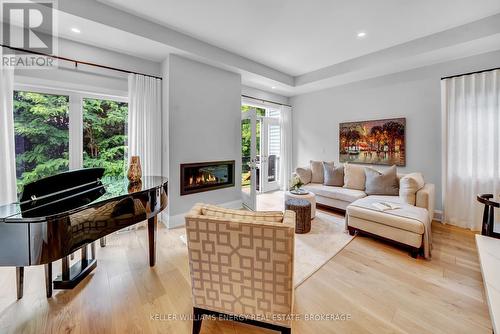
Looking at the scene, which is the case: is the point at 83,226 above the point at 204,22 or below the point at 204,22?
below

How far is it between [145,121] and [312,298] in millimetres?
3280

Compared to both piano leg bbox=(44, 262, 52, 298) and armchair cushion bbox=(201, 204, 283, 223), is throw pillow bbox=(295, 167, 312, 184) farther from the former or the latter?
piano leg bbox=(44, 262, 52, 298)

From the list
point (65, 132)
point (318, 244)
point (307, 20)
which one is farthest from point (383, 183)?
point (65, 132)

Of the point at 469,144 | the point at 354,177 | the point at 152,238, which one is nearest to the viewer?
the point at 152,238

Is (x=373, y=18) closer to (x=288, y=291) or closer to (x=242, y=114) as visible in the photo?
(x=242, y=114)

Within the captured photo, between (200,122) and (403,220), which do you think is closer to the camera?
(403,220)

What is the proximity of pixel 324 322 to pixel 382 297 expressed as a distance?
647 millimetres

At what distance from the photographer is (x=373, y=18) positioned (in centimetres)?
276

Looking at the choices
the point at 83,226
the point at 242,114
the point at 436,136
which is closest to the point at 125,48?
the point at 242,114

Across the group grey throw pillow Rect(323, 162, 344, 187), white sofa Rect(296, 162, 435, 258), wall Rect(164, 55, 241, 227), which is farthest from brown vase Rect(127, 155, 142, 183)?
grey throw pillow Rect(323, 162, 344, 187)

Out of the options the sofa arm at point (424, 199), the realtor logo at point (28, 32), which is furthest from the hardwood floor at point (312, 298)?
the realtor logo at point (28, 32)

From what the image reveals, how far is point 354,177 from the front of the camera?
418 cm

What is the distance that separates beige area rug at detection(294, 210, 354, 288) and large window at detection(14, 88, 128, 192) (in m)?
3.08

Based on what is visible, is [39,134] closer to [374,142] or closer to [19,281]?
[19,281]
